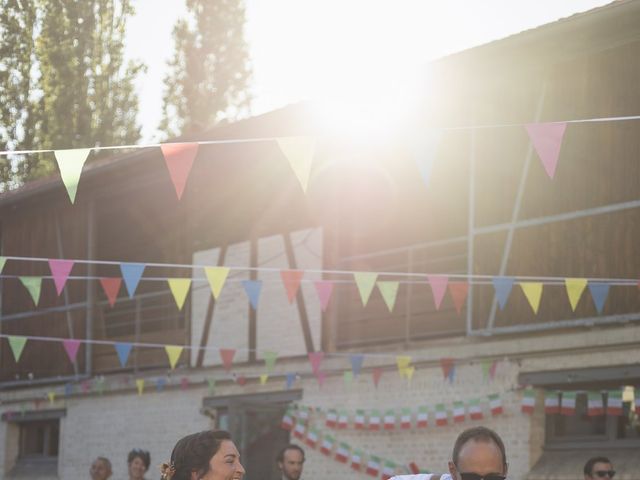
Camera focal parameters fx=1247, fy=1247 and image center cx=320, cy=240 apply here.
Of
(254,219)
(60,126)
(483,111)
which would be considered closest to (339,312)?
(254,219)

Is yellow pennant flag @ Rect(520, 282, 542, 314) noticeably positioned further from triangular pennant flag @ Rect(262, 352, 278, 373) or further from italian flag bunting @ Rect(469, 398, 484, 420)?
triangular pennant flag @ Rect(262, 352, 278, 373)

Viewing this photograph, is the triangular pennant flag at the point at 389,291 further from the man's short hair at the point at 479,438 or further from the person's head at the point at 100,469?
the man's short hair at the point at 479,438

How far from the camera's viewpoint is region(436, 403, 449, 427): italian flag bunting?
12.9m

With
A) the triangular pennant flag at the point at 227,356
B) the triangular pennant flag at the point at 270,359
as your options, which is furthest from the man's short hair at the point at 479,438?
the triangular pennant flag at the point at 227,356

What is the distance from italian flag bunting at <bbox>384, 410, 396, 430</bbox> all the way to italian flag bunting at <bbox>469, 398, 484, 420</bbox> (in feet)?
3.78

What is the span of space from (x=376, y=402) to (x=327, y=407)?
802 mm

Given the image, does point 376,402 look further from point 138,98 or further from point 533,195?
point 138,98

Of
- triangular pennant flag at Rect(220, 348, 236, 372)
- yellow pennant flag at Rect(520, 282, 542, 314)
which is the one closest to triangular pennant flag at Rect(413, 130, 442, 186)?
yellow pennant flag at Rect(520, 282, 542, 314)

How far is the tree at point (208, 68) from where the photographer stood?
3334cm

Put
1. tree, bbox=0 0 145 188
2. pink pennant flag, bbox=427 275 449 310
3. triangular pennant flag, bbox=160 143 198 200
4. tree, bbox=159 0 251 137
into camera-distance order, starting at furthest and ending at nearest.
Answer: tree, bbox=159 0 251 137 < tree, bbox=0 0 145 188 < pink pennant flag, bbox=427 275 449 310 < triangular pennant flag, bbox=160 143 198 200

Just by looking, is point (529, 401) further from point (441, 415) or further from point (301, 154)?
point (301, 154)

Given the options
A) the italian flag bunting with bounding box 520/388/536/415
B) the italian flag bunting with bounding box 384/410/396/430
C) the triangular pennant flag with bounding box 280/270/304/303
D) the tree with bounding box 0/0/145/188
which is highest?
the tree with bounding box 0/0/145/188

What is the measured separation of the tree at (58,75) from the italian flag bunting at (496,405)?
52.9 ft

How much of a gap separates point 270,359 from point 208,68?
1987 cm
